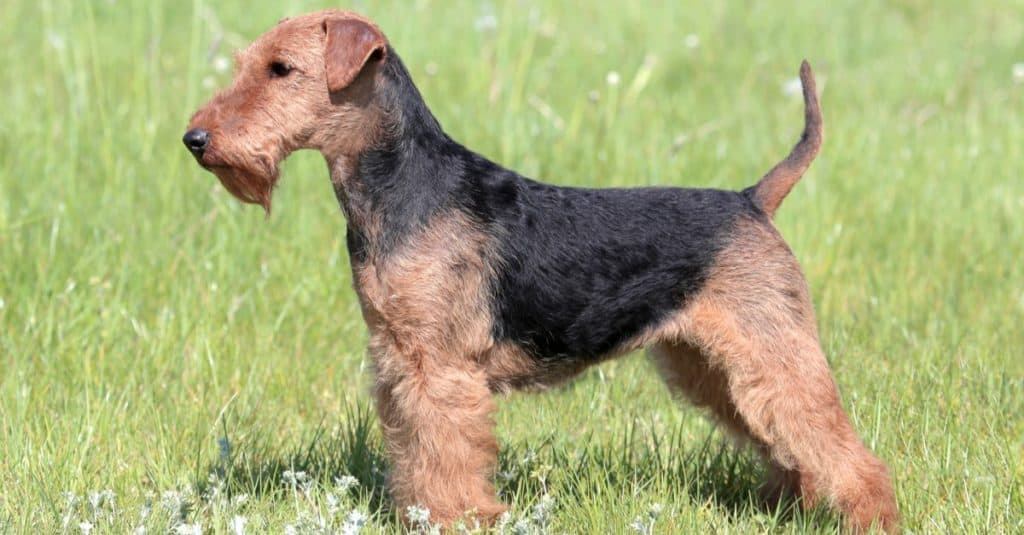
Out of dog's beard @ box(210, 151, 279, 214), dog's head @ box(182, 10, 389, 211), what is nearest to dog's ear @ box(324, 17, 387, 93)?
dog's head @ box(182, 10, 389, 211)

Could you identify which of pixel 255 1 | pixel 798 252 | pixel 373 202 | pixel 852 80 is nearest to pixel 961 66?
pixel 852 80

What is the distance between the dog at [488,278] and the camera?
394 cm

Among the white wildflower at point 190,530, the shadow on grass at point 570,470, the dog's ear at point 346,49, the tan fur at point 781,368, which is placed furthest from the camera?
the shadow on grass at point 570,470

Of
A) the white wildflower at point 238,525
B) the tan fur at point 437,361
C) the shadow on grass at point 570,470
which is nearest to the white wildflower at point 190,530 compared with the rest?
the white wildflower at point 238,525

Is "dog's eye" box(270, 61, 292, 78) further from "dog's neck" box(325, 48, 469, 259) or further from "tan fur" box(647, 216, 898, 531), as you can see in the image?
"tan fur" box(647, 216, 898, 531)

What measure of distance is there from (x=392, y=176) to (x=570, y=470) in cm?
130

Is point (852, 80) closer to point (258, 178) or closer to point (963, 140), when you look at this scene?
point (963, 140)

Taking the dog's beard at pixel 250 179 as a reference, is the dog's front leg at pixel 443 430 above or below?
below

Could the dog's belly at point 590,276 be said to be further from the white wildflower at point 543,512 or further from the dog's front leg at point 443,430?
the white wildflower at point 543,512

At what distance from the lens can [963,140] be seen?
830 centimetres

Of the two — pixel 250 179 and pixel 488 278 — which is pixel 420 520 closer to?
pixel 488 278

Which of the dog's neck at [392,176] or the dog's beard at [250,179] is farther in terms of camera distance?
the dog's neck at [392,176]

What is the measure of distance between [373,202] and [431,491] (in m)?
0.99

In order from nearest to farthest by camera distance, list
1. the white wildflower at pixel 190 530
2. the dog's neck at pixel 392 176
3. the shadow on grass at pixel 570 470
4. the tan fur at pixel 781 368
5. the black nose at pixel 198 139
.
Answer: the white wildflower at pixel 190 530
the black nose at pixel 198 139
the dog's neck at pixel 392 176
the tan fur at pixel 781 368
the shadow on grass at pixel 570 470
